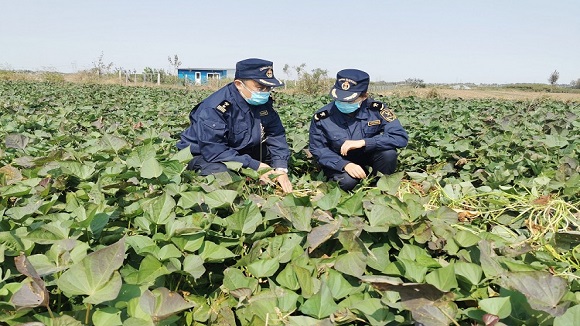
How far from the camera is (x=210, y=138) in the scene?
348 cm

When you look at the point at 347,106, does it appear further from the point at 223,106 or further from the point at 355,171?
the point at 223,106

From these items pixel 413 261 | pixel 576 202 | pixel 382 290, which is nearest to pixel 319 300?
pixel 382 290

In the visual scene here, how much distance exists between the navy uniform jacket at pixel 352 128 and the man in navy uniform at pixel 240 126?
333mm

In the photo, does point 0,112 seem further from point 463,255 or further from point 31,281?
point 463,255

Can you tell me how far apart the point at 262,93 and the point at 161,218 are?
2.16 m

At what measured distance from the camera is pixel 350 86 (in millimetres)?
3828

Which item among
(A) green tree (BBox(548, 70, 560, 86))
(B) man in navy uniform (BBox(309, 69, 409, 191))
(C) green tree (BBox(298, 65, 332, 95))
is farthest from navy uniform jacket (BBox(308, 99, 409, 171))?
(A) green tree (BBox(548, 70, 560, 86))

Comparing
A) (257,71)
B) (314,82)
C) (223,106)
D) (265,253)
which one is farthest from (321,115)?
(314,82)

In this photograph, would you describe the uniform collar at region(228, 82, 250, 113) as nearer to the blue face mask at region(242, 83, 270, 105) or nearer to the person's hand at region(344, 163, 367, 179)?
the blue face mask at region(242, 83, 270, 105)

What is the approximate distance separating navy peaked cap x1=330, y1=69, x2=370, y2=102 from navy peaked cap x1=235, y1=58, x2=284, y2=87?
1.79 ft

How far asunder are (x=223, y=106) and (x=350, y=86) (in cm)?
104

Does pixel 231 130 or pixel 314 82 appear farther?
pixel 314 82

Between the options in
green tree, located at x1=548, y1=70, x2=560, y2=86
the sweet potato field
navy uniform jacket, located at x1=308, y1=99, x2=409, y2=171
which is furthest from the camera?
green tree, located at x1=548, y1=70, x2=560, y2=86

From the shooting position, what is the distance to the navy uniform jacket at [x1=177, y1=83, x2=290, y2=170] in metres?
3.46
